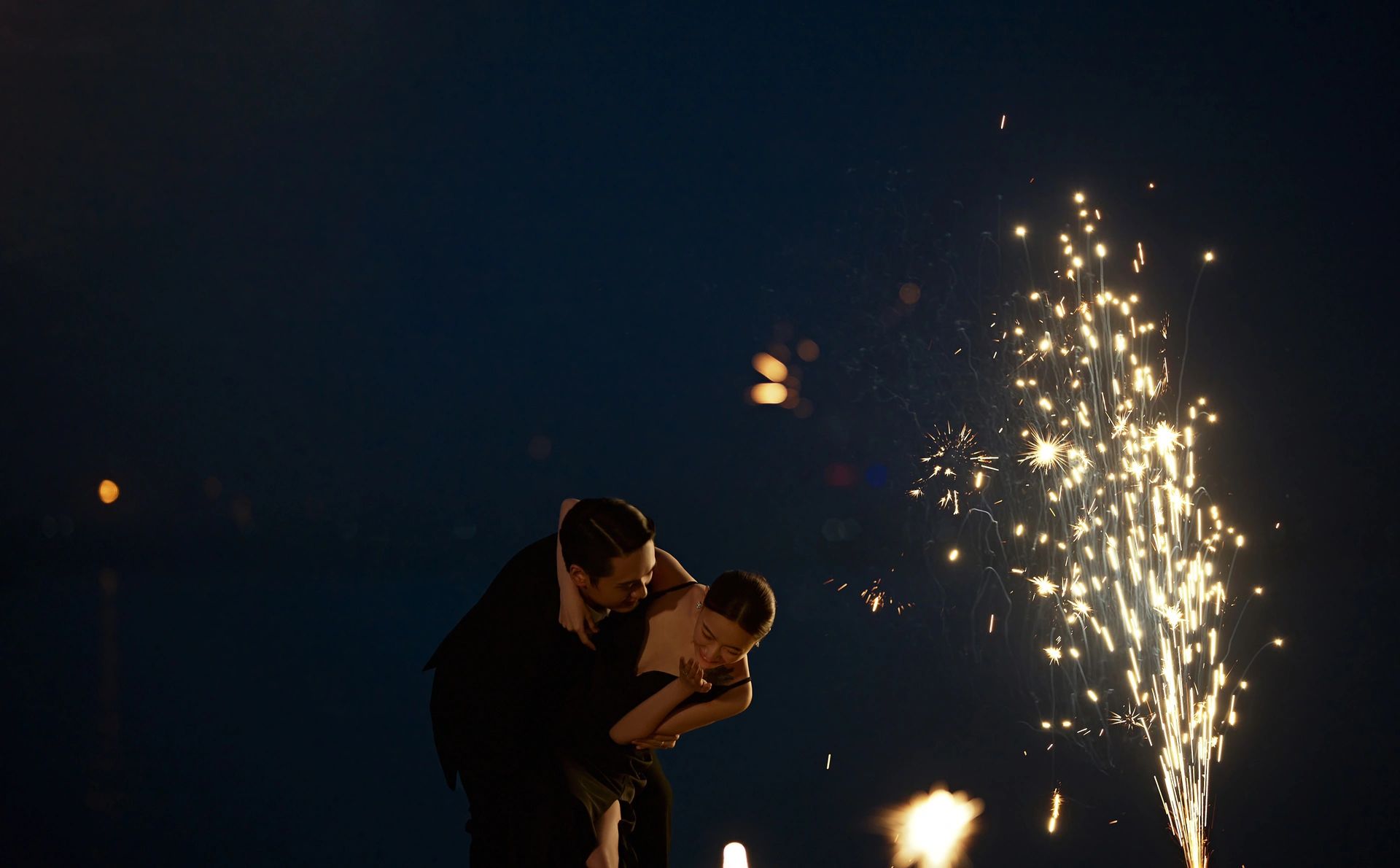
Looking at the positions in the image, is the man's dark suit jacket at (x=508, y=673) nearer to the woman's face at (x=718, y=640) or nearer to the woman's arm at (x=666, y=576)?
the woman's arm at (x=666, y=576)

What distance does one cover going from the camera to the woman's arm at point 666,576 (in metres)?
2.58

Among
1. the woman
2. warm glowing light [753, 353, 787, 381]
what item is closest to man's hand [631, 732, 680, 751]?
the woman

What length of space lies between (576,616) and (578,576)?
110mm

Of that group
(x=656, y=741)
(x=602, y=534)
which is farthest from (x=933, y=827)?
(x=602, y=534)

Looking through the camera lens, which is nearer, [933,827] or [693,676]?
[693,676]

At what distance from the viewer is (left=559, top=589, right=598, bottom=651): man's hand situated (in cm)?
242

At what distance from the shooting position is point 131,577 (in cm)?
911

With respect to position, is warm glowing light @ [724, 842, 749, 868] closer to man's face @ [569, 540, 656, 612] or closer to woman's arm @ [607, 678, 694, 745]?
woman's arm @ [607, 678, 694, 745]

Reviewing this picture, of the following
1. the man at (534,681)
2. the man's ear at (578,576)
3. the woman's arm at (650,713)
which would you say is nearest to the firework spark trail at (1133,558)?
the woman's arm at (650,713)

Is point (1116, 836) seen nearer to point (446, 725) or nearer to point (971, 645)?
point (446, 725)

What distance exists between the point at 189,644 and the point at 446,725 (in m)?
4.44

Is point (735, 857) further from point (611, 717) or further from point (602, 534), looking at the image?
point (602, 534)

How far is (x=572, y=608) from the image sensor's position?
243 centimetres

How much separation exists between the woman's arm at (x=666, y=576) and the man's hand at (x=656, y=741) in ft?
1.13
